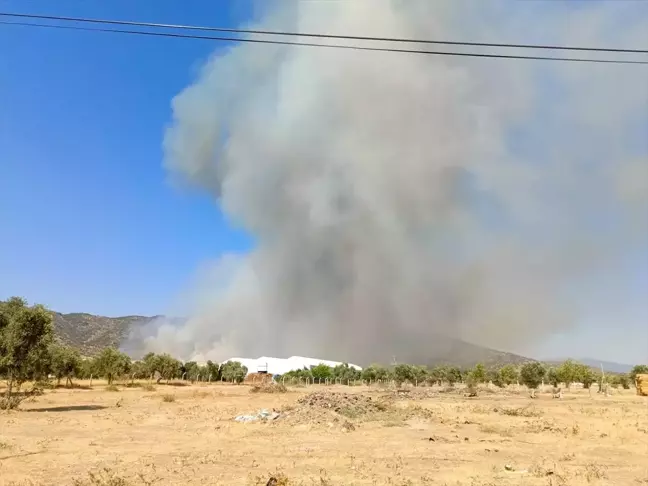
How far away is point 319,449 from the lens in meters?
21.8

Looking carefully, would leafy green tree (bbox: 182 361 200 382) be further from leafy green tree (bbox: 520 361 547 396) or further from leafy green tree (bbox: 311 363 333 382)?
leafy green tree (bbox: 520 361 547 396)

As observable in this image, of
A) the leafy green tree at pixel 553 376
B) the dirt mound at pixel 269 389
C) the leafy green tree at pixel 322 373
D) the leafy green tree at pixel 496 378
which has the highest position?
the leafy green tree at pixel 553 376

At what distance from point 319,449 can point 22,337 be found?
29.3 m

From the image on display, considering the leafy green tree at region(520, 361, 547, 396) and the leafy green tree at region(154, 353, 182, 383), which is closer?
the leafy green tree at region(520, 361, 547, 396)

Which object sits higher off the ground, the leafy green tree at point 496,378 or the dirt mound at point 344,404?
the dirt mound at point 344,404

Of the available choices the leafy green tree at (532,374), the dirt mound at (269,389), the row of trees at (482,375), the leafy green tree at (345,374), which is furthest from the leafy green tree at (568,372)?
the dirt mound at (269,389)

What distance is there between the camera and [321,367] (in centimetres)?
16575

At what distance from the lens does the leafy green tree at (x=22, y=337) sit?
126 feet

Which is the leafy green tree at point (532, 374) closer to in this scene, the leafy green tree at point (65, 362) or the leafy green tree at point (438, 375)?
the leafy green tree at point (438, 375)

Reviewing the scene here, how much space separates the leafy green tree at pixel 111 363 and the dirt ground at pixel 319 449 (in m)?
56.8

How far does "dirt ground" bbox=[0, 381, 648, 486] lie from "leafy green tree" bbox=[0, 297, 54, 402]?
396 cm

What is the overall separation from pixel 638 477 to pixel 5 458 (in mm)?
23476

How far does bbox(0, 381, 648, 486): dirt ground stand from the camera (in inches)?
633

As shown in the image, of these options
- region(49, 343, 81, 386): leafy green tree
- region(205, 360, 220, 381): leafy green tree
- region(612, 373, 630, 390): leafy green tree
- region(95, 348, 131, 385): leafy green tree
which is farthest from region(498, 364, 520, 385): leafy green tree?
region(49, 343, 81, 386): leafy green tree
